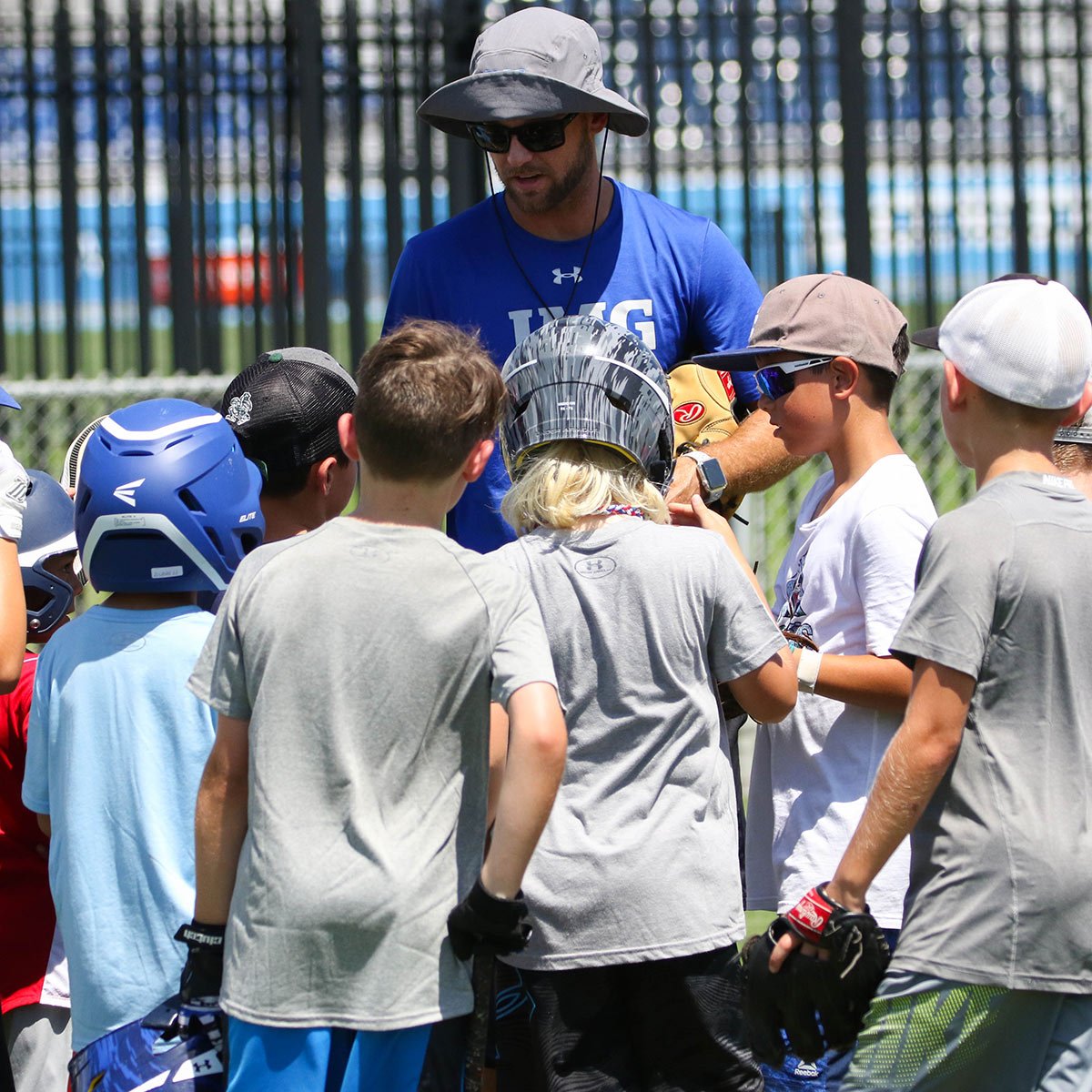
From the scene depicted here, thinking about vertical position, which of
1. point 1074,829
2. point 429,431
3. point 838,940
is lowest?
point 838,940

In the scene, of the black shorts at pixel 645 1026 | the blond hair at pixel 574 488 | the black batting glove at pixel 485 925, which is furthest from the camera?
the blond hair at pixel 574 488

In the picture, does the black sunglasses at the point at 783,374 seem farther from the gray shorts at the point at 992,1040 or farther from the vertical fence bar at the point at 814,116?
the vertical fence bar at the point at 814,116

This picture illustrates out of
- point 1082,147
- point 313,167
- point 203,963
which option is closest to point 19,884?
point 203,963

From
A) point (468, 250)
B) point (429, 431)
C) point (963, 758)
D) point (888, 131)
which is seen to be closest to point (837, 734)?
point (963, 758)

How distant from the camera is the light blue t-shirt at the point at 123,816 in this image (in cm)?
278

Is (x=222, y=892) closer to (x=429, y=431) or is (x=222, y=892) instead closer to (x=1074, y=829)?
(x=429, y=431)

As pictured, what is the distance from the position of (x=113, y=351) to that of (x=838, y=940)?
610 cm

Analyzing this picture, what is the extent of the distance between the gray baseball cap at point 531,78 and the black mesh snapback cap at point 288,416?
728 mm

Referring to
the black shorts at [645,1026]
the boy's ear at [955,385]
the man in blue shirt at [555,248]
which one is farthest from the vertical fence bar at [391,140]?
the black shorts at [645,1026]

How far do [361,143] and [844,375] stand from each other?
4.82m

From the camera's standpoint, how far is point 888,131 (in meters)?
7.95

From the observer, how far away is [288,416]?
3479mm

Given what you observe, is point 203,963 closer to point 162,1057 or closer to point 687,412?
point 162,1057

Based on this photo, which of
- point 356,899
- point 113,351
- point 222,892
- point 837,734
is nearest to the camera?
point 356,899
